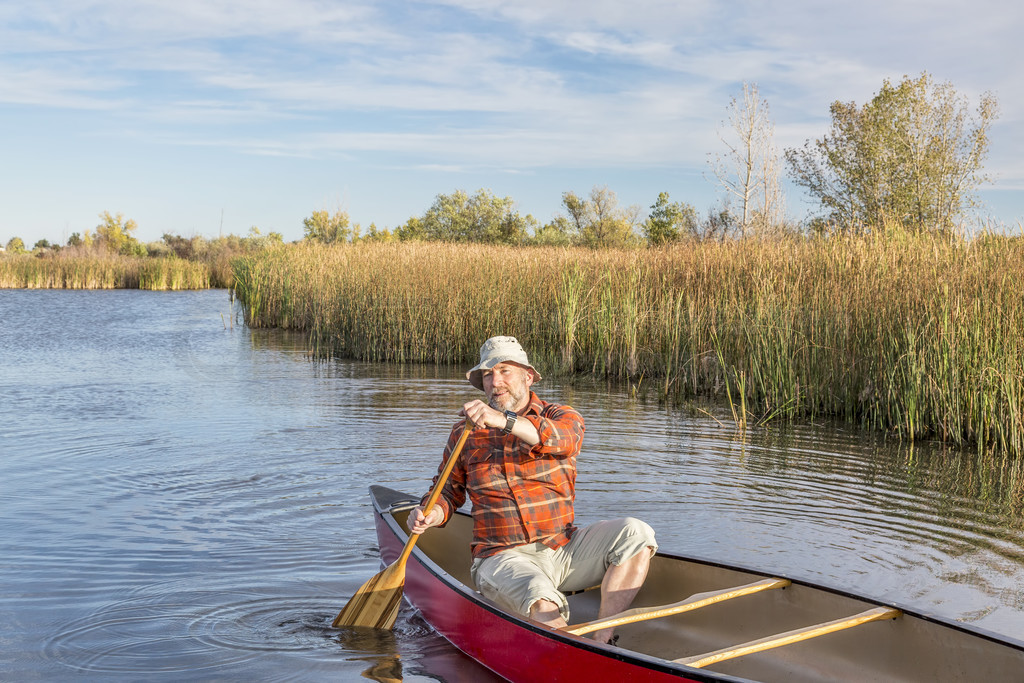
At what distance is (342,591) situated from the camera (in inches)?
186

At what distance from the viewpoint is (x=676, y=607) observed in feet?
11.7

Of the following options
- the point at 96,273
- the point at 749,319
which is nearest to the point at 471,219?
the point at 96,273

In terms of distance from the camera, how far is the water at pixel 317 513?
414 cm

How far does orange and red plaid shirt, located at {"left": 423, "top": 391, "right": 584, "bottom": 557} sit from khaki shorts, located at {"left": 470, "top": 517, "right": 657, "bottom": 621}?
6 centimetres

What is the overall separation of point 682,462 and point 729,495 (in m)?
1.05

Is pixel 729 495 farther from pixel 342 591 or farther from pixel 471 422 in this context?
pixel 471 422

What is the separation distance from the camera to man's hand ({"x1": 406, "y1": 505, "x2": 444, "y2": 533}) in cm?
398

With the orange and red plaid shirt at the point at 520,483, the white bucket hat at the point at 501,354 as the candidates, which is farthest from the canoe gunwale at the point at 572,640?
the white bucket hat at the point at 501,354

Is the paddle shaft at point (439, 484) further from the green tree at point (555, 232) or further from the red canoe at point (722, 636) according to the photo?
the green tree at point (555, 232)

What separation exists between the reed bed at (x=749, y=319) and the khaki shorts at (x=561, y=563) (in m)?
4.90

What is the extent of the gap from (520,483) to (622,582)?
60cm

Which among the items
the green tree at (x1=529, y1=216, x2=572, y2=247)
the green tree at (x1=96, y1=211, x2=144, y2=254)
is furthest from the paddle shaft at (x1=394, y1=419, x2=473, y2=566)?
the green tree at (x1=96, y1=211, x2=144, y2=254)

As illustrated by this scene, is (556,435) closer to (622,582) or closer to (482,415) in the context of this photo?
(482,415)

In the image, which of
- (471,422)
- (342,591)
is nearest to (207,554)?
(342,591)
